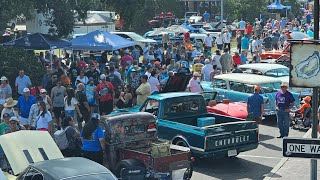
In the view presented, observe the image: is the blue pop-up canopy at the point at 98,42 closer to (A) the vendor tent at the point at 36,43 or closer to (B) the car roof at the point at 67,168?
(A) the vendor tent at the point at 36,43

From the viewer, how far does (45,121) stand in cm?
1499

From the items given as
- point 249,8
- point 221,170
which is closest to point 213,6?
point 249,8

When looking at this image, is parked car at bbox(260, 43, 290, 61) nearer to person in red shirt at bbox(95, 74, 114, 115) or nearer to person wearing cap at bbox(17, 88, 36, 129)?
person in red shirt at bbox(95, 74, 114, 115)

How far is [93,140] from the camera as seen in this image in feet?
43.8

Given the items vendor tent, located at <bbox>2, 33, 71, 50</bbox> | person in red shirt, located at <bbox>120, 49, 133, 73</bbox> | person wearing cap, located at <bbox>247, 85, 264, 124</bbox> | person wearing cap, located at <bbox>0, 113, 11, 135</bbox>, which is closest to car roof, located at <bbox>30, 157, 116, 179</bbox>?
person wearing cap, located at <bbox>0, 113, 11, 135</bbox>

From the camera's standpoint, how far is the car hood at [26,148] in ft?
39.5

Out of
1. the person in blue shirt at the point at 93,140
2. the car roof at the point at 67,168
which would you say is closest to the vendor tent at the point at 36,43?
the person in blue shirt at the point at 93,140

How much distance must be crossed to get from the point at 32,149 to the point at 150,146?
8.30 feet

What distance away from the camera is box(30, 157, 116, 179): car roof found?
34.0 ft

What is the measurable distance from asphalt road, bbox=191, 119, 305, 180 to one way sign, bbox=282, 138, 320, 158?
644 cm

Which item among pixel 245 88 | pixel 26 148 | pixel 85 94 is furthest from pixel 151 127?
pixel 245 88

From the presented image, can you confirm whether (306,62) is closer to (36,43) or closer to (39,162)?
(39,162)

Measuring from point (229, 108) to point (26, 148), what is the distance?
767 cm

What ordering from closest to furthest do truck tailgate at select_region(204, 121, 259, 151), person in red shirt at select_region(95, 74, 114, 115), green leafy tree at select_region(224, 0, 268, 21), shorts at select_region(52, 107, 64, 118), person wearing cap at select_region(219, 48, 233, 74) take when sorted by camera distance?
1. truck tailgate at select_region(204, 121, 259, 151)
2. shorts at select_region(52, 107, 64, 118)
3. person in red shirt at select_region(95, 74, 114, 115)
4. person wearing cap at select_region(219, 48, 233, 74)
5. green leafy tree at select_region(224, 0, 268, 21)
